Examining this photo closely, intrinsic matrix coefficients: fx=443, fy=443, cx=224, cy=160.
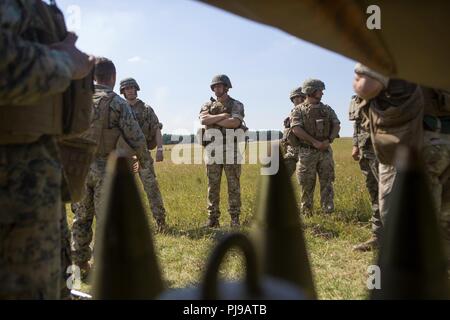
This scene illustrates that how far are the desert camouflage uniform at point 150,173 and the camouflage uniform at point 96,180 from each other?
2171 mm

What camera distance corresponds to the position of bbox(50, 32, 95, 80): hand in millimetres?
2160

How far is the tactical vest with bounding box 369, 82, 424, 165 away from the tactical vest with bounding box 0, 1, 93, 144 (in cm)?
213

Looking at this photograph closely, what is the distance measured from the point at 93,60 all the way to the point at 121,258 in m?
1.48

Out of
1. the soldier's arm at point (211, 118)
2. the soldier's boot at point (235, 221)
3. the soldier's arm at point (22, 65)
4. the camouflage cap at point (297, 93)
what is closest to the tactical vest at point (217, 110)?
the soldier's arm at point (211, 118)

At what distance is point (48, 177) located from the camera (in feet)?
6.88

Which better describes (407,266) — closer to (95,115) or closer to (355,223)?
(95,115)

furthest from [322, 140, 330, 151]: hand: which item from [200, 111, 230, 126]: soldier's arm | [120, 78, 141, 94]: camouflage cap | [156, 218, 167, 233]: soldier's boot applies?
[120, 78, 141, 94]: camouflage cap

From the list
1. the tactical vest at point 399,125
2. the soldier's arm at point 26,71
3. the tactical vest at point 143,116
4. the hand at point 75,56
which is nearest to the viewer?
the soldier's arm at point 26,71

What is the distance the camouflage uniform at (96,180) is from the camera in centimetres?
482

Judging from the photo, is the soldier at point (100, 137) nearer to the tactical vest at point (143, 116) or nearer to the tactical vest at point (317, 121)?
the tactical vest at point (143, 116)

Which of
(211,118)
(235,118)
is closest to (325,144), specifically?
(235,118)

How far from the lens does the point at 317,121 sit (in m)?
8.48

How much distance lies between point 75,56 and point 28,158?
1.81 ft

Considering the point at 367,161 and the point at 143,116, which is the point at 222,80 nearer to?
the point at 143,116
